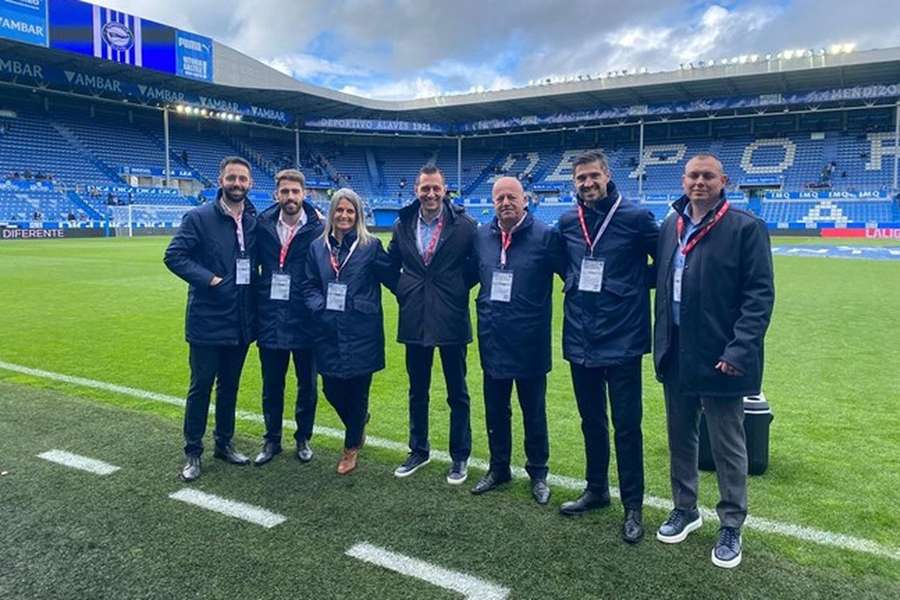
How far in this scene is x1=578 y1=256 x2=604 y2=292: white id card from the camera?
3385 mm

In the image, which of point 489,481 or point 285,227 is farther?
point 285,227

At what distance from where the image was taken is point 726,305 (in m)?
3.05

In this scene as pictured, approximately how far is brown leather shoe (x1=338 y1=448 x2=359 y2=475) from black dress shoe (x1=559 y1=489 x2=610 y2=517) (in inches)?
52.5

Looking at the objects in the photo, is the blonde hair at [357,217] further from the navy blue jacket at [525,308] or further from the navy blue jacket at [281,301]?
the navy blue jacket at [525,308]

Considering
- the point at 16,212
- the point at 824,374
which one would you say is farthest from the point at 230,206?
the point at 16,212

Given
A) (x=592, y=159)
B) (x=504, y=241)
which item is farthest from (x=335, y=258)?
(x=592, y=159)

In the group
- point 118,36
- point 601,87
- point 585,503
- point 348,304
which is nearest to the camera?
point 585,503

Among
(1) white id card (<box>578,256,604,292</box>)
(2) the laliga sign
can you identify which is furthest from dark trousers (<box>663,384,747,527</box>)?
(2) the laliga sign

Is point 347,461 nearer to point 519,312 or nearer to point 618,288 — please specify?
point 519,312

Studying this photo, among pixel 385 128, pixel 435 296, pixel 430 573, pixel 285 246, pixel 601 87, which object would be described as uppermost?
pixel 601 87

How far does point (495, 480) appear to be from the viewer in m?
3.82

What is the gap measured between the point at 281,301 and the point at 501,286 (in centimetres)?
147

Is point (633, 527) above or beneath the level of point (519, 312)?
beneath

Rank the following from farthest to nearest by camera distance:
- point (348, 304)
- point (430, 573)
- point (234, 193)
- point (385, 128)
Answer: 1. point (385, 128)
2. point (234, 193)
3. point (348, 304)
4. point (430, 573)
